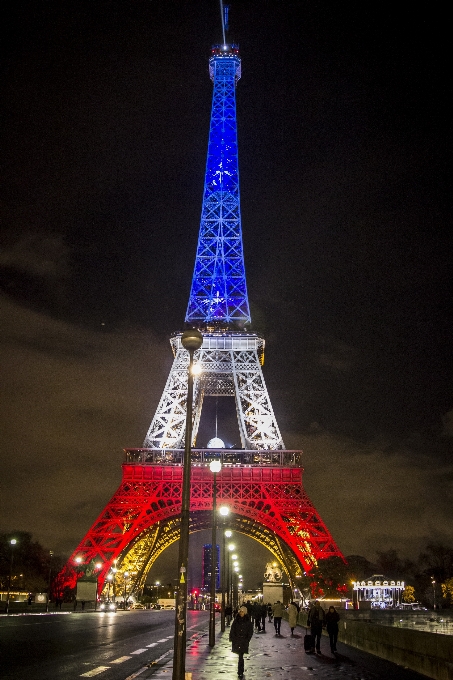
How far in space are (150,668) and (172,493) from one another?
197ft

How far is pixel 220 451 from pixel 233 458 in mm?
1910

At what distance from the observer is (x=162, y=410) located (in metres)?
83.6

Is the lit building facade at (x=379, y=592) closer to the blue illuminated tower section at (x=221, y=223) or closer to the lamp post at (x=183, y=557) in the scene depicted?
the blue illuminated tower section at (x=221, y=223)

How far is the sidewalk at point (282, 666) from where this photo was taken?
16.8 meters

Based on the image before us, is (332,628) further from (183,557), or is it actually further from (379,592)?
(379,592)

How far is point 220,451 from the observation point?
81.6 m

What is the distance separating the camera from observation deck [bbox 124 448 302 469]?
78125 millimetres

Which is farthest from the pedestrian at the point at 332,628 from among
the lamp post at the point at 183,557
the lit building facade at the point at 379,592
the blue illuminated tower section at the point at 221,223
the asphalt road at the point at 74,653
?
the lit building facade at the point at 379,592

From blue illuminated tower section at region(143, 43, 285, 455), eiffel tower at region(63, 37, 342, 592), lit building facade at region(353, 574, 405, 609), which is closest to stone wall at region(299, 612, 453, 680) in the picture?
eiffel tower at region(63, 37, 342, 592)

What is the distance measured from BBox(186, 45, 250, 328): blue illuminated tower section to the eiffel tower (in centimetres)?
13

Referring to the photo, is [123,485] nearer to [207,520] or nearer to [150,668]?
[207,520]

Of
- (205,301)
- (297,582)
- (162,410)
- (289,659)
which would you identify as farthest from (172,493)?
(289,659)

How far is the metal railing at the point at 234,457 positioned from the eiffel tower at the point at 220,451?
0.35ft

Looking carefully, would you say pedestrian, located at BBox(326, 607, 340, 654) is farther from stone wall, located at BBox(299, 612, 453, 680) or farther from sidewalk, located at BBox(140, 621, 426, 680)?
stone wall, located at BBox(299, 612, 453, 680)
